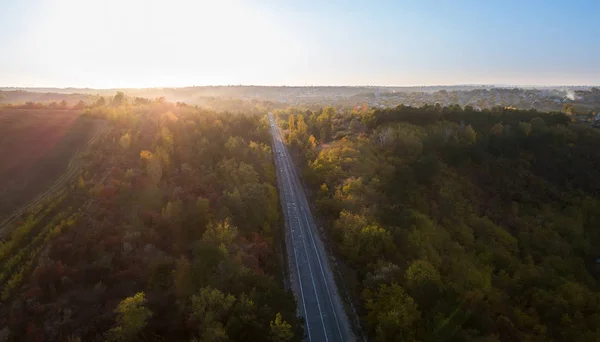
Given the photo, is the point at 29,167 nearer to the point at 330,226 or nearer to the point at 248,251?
the point at 248,251

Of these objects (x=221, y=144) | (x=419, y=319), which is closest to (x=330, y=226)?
(x=419, y=319)

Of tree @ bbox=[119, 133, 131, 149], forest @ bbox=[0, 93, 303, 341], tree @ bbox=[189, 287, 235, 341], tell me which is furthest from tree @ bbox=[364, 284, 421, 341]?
tree @ bbox=[119, 133, 131, 149]

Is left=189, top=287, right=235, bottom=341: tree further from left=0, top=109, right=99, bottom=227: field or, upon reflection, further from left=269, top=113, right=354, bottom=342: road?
left=0, top=109, right=99, bottom=227: field

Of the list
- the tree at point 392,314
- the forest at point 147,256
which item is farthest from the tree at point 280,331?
the tree at point 392,314

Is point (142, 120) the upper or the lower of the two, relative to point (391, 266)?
upper

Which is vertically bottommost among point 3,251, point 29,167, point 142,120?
point 3,251

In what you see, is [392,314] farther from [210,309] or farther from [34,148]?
[34,148]
